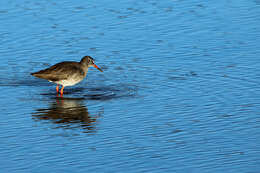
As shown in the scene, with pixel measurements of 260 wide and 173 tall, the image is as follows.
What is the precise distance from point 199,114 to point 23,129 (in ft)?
14.6

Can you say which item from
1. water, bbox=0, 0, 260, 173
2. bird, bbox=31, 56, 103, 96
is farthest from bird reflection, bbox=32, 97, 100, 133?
bird, bbox=31, 56, 103, 96

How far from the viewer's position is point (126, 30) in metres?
25.6

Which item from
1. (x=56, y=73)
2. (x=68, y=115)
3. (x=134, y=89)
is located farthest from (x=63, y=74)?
(x=68, y=115)

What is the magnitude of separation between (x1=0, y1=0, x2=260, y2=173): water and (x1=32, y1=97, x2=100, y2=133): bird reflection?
0.03 meters

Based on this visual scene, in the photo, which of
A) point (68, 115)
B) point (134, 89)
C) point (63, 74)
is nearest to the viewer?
point (68, 115)

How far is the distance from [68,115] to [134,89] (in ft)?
9.66

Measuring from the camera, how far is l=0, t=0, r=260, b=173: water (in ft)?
44.8

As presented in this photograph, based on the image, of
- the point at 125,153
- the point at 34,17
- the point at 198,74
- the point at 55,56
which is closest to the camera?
the point at 125,153

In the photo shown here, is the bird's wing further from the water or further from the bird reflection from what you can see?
the bird reflection

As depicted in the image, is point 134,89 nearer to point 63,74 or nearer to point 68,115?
point 63,74

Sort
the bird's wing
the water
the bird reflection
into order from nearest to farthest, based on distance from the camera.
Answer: the water
the bird reflection
the bird's wing

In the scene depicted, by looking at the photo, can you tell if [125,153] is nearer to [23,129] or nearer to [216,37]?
[23,129]

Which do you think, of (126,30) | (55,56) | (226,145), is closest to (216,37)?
(126,30)

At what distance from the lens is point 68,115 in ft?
56.0
